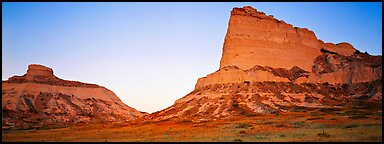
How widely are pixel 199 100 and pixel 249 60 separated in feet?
62.3

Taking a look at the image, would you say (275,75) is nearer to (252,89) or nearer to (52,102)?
(252,89)

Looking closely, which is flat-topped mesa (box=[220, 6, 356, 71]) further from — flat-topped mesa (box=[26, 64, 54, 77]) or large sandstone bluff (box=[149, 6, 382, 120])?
flat-topped mesa (box=[26, 64, 54, 77])

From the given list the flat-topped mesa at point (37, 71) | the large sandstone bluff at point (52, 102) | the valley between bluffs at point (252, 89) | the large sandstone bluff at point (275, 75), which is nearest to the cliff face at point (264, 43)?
the large sandstone bluff at point (275, 75)

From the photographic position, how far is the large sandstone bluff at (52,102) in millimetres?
103869

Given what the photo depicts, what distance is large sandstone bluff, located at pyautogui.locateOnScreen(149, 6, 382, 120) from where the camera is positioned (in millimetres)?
83625

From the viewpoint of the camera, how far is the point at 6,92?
117 m

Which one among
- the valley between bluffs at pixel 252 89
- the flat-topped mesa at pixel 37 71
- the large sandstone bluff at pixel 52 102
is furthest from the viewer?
Answer: the flat-topped mesa at pixel 37 71

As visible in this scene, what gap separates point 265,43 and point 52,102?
65925 millimetres

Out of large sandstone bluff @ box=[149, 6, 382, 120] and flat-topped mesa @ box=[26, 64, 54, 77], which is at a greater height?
flat-topped mesa @ box=[26, 64, 54, 77]

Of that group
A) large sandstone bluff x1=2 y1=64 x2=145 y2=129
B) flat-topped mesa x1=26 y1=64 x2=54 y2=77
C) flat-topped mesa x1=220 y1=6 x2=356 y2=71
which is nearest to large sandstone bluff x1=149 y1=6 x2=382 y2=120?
flat-topped mesa x1=220 y1=6 x2=356 y2=71

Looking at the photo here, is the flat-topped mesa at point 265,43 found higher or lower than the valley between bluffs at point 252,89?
higher

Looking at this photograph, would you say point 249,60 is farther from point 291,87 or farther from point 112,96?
point 112,96

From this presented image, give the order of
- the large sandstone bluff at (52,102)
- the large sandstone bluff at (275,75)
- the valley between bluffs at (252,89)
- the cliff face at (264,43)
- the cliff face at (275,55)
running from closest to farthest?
the valley between bluffs at (252,89) < the large sandstone bluff at (275,75) < the cliff face at (275,55) < the cliff face at (264,43) < the large sandstone bluff at (52,102)

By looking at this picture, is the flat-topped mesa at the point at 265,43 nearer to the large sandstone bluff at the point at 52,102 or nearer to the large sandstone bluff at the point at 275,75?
the large sandstone bluff at the point at 275,75
